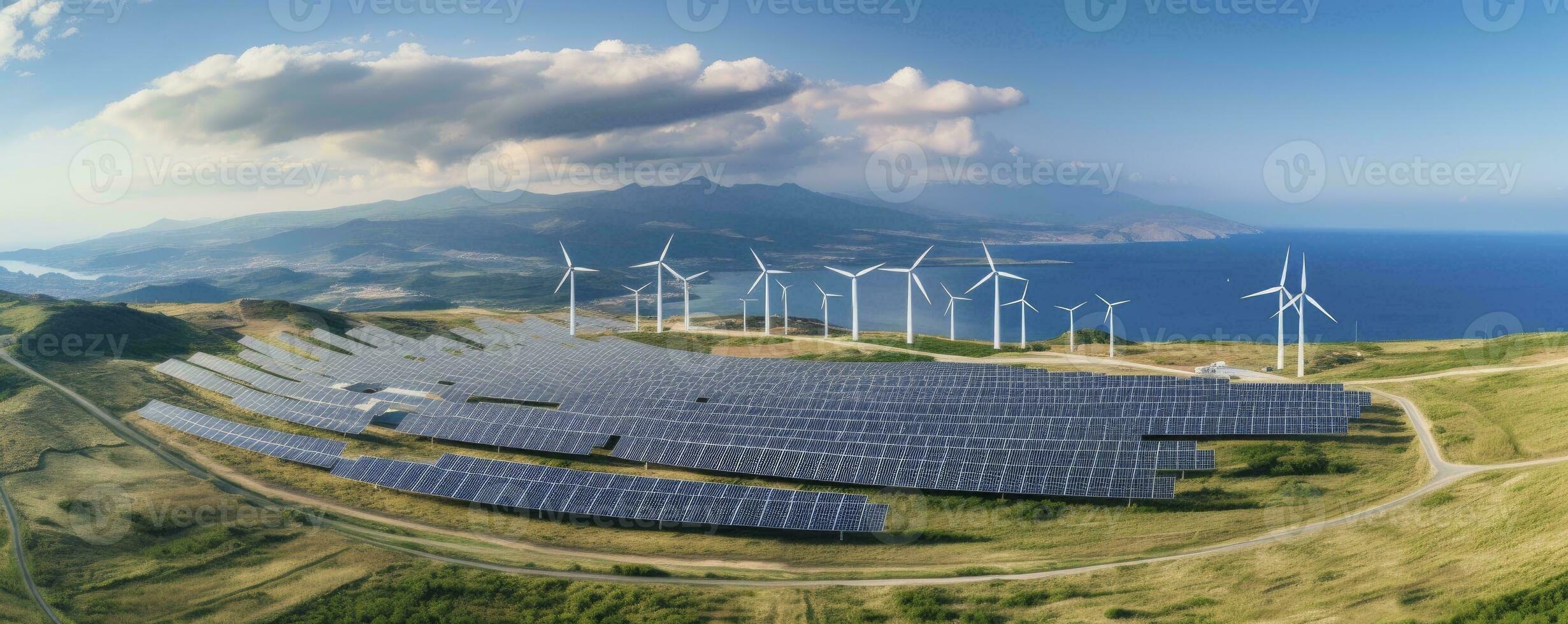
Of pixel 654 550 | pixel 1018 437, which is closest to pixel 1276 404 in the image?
pixel 1018 437

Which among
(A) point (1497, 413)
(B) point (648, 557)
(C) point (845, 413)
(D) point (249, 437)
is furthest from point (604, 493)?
(A) point (1497, 413)

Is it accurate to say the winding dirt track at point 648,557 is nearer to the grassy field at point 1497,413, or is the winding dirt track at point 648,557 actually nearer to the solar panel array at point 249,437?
the grassy field at point 1497,413

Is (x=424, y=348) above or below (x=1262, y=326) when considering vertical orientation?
above

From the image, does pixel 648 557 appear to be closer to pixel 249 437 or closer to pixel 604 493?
pixel 604 493

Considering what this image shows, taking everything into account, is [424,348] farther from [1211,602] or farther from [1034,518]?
[1211,602]

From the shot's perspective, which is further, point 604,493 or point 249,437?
point 249,437

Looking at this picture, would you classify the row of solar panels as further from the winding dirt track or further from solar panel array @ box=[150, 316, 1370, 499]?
solar panel array @ box=[150, 316, 1370, 499]
